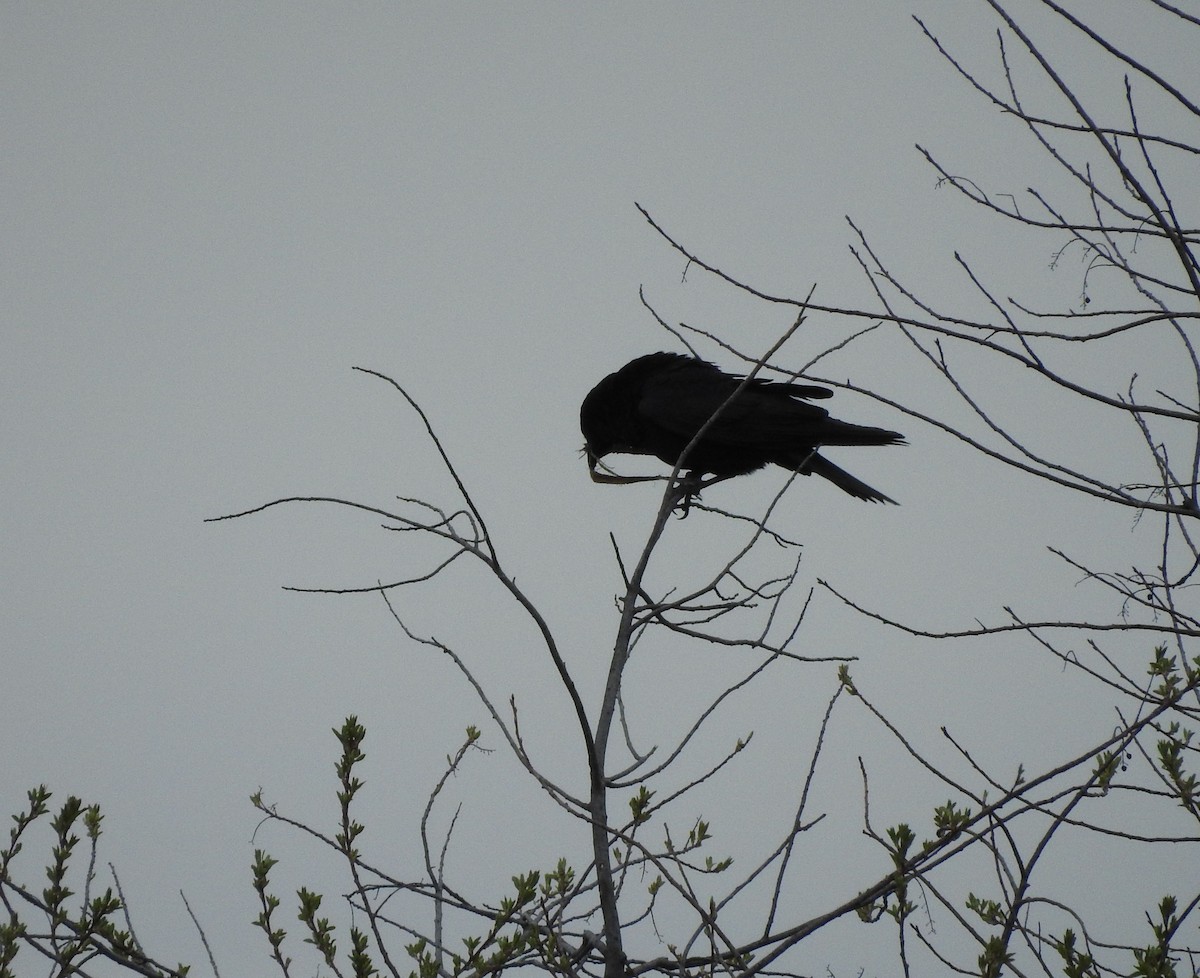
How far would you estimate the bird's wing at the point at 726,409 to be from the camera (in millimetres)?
5309

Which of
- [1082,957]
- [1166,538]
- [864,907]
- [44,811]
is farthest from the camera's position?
[1166,538]

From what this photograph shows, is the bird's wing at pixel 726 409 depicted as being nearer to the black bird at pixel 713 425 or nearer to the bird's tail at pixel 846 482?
the black bird at pixel 713 425

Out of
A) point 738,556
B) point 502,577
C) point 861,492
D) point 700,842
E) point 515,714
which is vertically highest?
point 861,492

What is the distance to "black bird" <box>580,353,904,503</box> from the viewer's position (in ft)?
17.1

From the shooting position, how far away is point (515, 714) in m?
2.31

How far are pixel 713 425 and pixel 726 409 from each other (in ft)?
0.36

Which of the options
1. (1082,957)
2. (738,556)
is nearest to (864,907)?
(1082,957)

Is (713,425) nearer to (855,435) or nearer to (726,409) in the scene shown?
(726,409)

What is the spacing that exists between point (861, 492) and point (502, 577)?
3.38 meters

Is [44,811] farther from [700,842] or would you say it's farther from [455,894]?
[700,842]

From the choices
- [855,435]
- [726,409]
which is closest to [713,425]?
[726,409]

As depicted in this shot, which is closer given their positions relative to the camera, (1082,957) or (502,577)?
(1082,957)

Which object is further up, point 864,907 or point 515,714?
point 515,714

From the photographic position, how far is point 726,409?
5.12 metres
